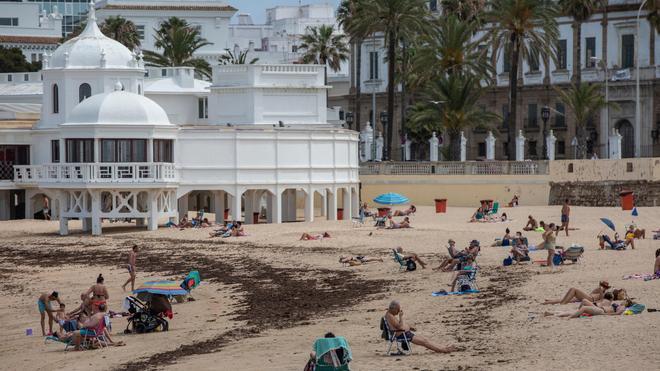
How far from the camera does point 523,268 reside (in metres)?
36.7

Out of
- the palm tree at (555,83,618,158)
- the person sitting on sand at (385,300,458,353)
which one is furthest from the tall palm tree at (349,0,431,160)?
the person sitting on sand at (385,300,458,353)

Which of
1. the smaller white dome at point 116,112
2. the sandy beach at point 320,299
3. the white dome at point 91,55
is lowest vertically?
the sandy beach at point 320,299

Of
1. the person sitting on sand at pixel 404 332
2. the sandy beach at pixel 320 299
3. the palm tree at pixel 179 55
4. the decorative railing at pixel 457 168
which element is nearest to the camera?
the person sitting on sand at pixel 404 332

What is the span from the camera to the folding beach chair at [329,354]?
21.5 metres

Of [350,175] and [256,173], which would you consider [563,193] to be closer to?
[350,175]

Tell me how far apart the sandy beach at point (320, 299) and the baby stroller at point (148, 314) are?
1.59ft

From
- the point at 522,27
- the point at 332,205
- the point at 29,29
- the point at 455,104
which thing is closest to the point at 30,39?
the point at 29,29

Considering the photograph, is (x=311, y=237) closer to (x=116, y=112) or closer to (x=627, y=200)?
(x=116, y=112)

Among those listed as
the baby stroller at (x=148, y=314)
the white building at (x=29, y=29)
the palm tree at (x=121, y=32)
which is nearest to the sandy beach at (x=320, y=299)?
the baby stroller at (x=148, y=314)

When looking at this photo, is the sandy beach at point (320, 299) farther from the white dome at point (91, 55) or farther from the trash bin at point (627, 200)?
the white dome at point (91, 55)

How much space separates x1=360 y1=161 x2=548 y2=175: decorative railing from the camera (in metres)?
69.2

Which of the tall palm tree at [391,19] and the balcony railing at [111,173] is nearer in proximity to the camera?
the balcony railing at [111,173]

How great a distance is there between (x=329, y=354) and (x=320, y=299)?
38.3ft

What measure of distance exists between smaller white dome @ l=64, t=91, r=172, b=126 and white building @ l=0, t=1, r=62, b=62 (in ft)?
219
